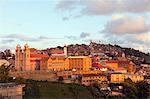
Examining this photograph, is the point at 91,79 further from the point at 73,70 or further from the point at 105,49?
the point at 105,49

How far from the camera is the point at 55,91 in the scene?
39.4m

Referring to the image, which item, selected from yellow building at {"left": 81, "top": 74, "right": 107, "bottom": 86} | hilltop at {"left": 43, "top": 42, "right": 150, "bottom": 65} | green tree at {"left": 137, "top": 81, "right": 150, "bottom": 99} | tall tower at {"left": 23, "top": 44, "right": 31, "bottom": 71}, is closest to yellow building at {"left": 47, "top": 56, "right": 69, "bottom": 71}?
tall tower at {"left": 23, "top": 44, "right": 31, "bottom": 71}

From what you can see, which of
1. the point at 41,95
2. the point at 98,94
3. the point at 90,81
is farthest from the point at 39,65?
the point at 41,95

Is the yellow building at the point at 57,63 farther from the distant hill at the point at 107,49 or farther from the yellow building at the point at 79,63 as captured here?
the distant hill at the point at 107,49

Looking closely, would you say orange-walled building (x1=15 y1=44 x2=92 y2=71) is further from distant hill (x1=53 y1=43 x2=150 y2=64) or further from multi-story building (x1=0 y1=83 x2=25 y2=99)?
multi-story building (x1=0 y1=83 x2=25 y2=99)

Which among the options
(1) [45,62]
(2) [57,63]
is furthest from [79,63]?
(1) [45,62]

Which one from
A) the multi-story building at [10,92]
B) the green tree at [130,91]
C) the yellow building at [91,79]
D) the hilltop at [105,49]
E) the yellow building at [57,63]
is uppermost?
the hilltop at [105,49]

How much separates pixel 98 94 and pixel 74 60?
81.2ft

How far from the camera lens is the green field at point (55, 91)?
36.7 m

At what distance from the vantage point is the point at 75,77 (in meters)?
51.9

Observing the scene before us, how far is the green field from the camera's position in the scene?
36.7 m

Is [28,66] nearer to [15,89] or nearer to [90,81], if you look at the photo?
[90,81]

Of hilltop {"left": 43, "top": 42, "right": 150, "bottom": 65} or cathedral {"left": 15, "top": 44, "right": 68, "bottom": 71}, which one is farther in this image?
hilltop {"left": 43, "top": 42, "right": 150, "bottom": 65}

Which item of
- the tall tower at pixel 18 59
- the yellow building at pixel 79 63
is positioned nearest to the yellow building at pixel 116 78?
the yellow building at pixel 79 63
